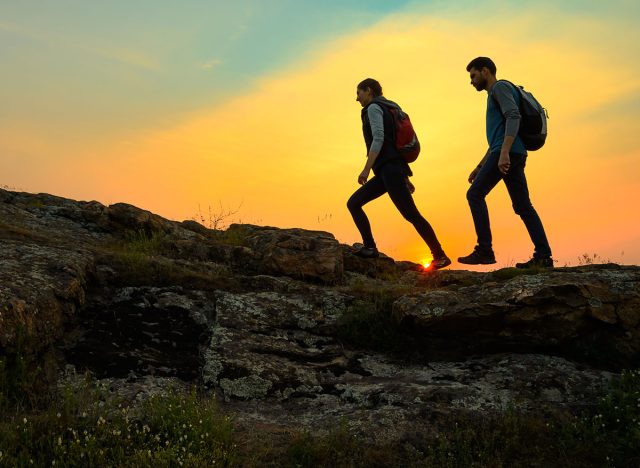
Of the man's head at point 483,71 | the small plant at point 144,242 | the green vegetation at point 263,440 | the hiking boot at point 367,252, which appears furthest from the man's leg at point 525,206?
the small plant at point 144,242

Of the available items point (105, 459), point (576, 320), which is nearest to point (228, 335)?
point (105, 459)

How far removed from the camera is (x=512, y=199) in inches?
363

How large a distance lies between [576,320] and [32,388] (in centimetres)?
649

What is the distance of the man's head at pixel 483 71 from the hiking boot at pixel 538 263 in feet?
9.58

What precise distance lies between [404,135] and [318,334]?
4073mm

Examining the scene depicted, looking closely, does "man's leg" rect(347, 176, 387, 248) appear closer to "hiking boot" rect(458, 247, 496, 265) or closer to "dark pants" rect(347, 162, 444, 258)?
"dark pants" rect(347, 162, 444, 258)

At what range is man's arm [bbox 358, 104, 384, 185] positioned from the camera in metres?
9.76

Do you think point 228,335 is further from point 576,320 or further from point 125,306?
point 576,320

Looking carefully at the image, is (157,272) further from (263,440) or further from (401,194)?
(401,194)

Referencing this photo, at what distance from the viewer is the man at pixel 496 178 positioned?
29.3 feet

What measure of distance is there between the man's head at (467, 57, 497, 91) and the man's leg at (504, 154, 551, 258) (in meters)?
1.31

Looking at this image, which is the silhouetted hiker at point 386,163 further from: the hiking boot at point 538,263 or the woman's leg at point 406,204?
the hiking boot at point 538,263

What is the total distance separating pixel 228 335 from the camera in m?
7.43

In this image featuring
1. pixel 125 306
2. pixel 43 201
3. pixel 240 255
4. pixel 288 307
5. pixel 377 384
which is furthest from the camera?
pixel 43 201
